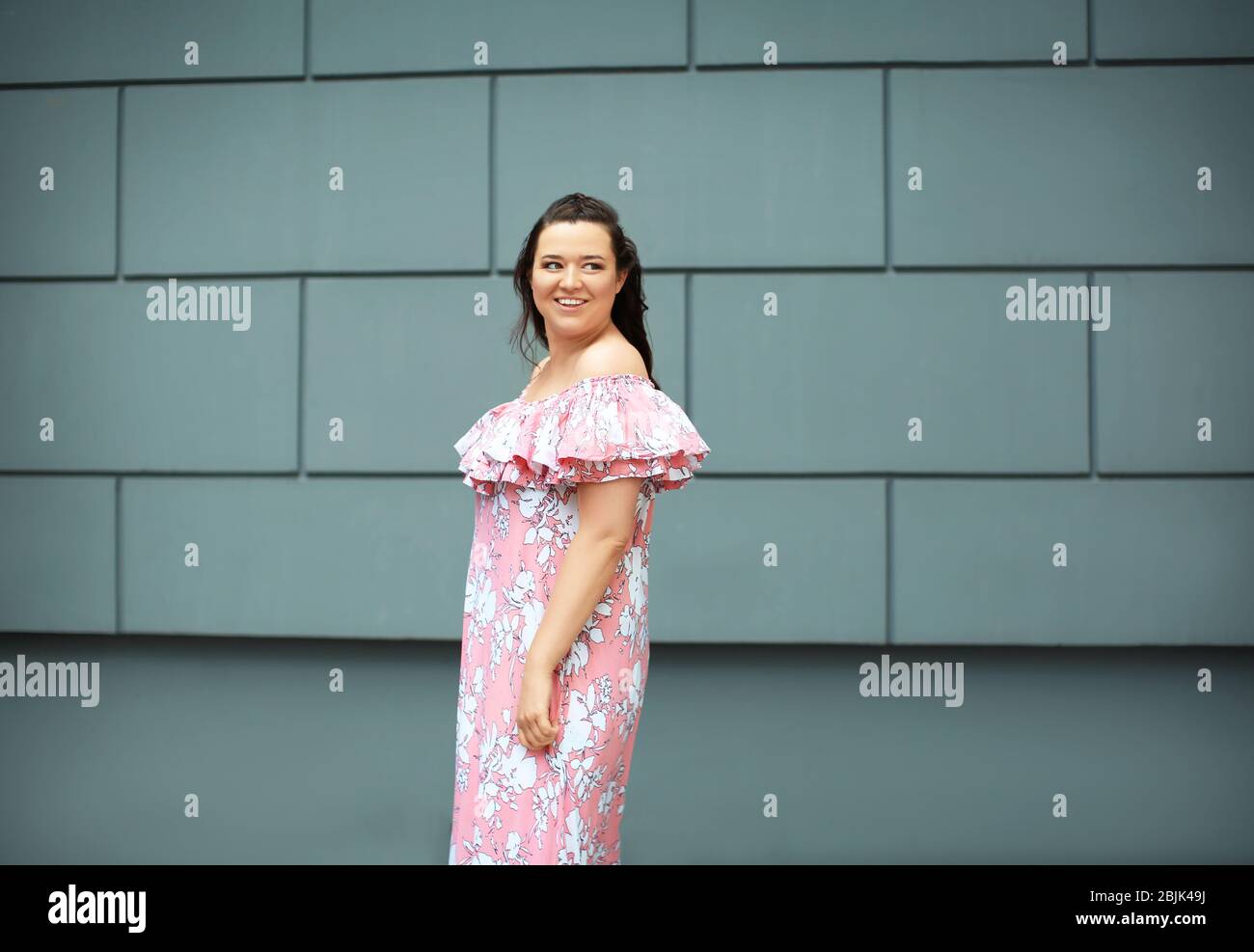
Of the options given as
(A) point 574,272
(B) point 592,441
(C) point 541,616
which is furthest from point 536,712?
(A) point 574,272

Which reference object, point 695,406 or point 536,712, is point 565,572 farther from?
point 695,406

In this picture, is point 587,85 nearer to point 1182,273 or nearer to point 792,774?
point 1182,273

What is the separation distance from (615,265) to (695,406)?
1957 millimetres

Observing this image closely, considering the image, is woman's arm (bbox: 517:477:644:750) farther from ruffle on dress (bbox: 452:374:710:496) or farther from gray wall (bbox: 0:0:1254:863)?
gray wall (bbox: 0:0:1254:863)

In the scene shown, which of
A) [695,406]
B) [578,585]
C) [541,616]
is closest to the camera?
[578,585]

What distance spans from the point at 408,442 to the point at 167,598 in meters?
1.24

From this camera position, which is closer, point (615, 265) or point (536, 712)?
point (536, 712)

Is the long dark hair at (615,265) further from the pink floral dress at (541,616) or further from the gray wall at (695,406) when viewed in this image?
the gray wall at (695,406)

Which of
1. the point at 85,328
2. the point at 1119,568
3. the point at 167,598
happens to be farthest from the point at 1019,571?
the point at 85,328

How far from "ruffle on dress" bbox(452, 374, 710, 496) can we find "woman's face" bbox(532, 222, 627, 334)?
0.14m

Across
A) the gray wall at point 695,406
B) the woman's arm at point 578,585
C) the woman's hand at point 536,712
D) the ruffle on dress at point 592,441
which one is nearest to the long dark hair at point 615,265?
the ruffle on dress at point 592,441

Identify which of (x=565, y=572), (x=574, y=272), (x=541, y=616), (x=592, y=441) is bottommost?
(x=541, y=616)

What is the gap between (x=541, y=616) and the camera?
2010 mm

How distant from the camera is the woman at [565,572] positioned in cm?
193
